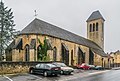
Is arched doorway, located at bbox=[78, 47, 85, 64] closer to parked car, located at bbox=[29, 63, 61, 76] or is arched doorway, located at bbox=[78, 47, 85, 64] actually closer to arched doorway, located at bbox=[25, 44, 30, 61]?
arched doorway, located at bbox=[25, 44, 30, 61]

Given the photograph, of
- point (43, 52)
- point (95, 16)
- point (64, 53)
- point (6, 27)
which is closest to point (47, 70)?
point (43, 52)

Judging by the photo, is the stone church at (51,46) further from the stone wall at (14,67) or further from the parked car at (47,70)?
the parked car at (47,70)

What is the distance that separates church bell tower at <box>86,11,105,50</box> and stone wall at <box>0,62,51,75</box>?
43605 millimetres

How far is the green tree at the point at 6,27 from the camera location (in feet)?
167

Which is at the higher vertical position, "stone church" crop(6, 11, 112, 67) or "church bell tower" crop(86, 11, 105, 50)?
"church bell tower" crop(86, 11, 105, 50)

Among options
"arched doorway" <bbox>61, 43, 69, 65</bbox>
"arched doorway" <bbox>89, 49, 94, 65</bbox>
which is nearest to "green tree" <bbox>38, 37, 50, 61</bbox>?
"arched doorway" <bbox>61, 43, 69, 65</bbox>

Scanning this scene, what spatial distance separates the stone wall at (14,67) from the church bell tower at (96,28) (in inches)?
1717

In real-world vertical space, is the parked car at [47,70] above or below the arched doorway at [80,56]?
below

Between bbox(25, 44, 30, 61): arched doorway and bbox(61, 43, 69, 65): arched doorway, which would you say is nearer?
bbox(25, 44, 30, 61): arched doorway

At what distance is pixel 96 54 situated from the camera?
61281mm

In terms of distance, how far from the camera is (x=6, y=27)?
5303 centimetres

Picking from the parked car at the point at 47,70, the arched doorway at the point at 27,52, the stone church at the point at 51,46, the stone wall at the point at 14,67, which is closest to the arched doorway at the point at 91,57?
the stone church at the point at 51,46

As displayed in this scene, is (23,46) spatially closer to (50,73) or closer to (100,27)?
(50,73)

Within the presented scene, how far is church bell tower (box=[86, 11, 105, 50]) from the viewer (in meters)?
69.7
